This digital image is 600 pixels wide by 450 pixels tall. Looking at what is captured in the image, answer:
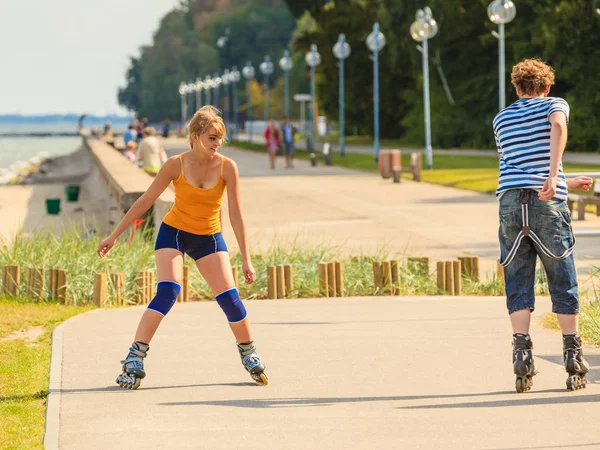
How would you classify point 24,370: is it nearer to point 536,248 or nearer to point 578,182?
point 536,248

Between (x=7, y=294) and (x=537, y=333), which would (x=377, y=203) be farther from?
(x=537, y=333)

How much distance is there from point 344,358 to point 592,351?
156 centimetres

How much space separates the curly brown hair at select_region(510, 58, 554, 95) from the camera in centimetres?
768

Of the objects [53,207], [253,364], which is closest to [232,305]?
[253,364]

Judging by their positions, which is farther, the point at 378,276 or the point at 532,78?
the point at 378,276

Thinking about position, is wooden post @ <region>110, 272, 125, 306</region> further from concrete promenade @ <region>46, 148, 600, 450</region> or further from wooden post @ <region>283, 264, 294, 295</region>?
wooden post @ <region>283, 264, 294, 295</region>

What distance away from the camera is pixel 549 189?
7371 mm

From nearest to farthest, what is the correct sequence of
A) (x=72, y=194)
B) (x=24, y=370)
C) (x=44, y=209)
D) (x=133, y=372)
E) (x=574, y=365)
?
(x=574, y=365) < (x=133, y=372) < (x=24, y=370) < (x=44, y=209) < (x=72, y=194)

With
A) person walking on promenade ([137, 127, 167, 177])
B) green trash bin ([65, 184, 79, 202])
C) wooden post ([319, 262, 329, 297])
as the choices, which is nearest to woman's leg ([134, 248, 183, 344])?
wooden post ([319, 262, 329, 297])

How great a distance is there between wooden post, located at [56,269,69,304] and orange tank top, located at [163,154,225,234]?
13.5 ft

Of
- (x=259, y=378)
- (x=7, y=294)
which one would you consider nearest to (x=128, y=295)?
(x=7, y=294)

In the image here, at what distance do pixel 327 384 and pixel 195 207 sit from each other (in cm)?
123

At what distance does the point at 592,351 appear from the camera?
28.8 ft

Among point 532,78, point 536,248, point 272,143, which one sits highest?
point 532,78
